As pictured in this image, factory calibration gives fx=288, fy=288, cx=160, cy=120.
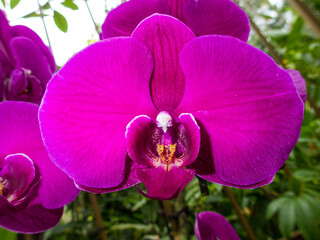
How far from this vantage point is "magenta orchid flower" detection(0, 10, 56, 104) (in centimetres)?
50

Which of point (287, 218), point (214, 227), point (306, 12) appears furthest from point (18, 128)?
point (306, 12)

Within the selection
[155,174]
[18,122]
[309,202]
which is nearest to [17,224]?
[18,122]

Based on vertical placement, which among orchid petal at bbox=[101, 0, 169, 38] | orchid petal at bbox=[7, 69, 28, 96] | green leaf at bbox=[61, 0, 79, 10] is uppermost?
orchid petal at bbox=[101, 0, 169, 38]

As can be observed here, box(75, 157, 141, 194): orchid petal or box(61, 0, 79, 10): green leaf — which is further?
box(61, 0, 79, 10): green leaf

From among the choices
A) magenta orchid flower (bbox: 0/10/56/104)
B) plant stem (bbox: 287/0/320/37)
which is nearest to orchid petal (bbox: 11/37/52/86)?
magenta orchid flower (bbox: 0/10/56/104)

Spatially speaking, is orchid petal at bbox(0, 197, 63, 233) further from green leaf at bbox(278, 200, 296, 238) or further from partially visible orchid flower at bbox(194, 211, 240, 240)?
green leaf at bbox(278, 200, 296, 238)

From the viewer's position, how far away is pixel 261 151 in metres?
0.38

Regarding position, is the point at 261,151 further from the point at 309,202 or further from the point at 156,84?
the point at 309,202

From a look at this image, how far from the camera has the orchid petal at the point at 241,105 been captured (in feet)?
1.14

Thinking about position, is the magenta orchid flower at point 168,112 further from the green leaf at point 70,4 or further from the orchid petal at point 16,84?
the green leaf at point 70,4

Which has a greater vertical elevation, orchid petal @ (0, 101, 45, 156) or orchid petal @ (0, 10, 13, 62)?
orchid petal @ (0, 10, 13, 62)

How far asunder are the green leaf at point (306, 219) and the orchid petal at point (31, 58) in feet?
3.13

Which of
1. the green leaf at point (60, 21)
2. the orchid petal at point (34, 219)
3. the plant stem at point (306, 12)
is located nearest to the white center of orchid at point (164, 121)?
the orchid petal at point (34, 219)

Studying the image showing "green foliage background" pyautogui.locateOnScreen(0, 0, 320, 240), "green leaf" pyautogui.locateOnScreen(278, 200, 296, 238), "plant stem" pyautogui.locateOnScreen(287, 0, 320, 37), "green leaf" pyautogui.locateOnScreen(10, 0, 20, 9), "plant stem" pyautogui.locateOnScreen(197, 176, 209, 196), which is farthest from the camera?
"plant stem" pyautogui.locateOnScreen(287, 0, 320, 37)
